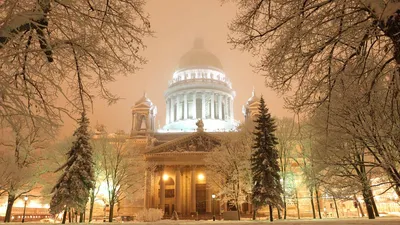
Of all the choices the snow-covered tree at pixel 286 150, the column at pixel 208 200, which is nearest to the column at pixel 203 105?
the column at pixel 208 200

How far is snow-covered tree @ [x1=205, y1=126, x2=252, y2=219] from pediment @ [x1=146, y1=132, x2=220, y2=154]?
9.06 metres

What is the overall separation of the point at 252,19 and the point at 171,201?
48609 millimetres

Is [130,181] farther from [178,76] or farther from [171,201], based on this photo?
[178,76]

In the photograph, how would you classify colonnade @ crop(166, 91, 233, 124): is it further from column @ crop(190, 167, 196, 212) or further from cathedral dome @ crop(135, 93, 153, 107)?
column @ crop(190, 167, 196, 212)

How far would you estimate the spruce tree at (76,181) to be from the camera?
89.2 feet

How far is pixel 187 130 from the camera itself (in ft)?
235

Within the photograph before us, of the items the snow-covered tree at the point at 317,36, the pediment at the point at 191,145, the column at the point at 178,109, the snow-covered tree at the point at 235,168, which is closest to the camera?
the snow-covered tree at the point at 317,36

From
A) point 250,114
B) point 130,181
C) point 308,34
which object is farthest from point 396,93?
point 250,114

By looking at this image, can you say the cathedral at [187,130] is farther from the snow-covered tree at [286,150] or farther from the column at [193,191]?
the snow-covered tree at [286,150]

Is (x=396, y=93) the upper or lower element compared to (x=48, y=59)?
lower

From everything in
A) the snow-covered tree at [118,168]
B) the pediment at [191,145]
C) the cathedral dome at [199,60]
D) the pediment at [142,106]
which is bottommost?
the snow-covered tree at [118,168]

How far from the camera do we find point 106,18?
20.7ft

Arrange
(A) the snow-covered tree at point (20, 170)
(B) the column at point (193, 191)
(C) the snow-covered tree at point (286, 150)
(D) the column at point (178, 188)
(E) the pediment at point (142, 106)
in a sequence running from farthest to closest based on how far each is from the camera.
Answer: (E) the pediment at point (142, 106) → (D) the column at point (178, 188) → (B) the column at point (193, 191) → (C) the snow-covered tree at point (286, 150) → (A) the snow-covered tree at point (20, 170)

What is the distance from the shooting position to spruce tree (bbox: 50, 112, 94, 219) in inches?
1070
